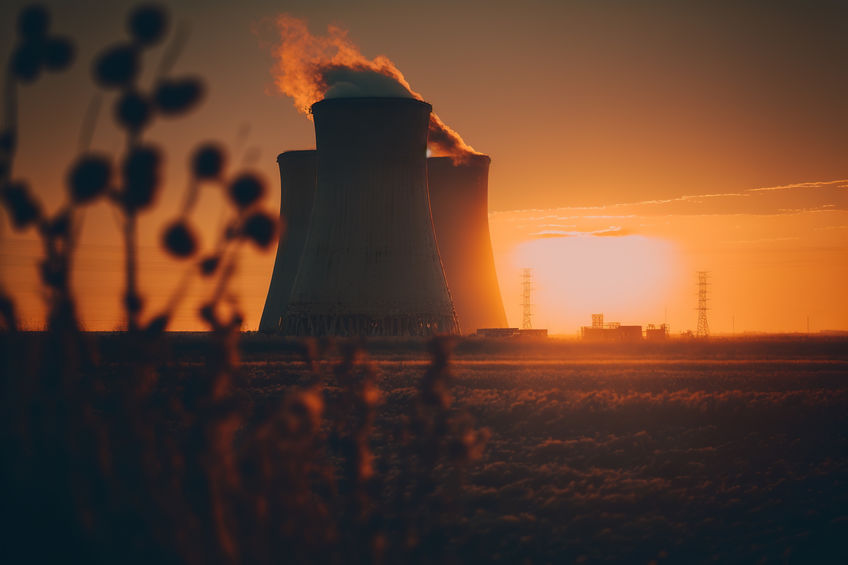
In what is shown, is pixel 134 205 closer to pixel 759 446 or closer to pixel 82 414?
pixel 82 414

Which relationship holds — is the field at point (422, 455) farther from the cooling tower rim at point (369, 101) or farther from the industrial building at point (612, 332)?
the industrial building at point (612, 332)

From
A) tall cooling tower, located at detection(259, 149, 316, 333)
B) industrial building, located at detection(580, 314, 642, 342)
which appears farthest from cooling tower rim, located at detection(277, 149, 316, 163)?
industrial building, located at detection(580, 314, 642, 342)

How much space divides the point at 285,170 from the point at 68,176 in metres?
29.8

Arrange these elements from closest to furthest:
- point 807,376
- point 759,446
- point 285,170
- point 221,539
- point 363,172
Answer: point 221,539
point 759,446
point 807,376
point 363,172
point 285,170

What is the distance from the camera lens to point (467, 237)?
96.2ft

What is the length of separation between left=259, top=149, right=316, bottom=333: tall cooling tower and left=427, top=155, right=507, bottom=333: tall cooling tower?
12.9 feet

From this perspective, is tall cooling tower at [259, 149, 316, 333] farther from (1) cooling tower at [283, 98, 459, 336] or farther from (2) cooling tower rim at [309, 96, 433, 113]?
(2) cooling tower rim at [309, 96, 433, 113]

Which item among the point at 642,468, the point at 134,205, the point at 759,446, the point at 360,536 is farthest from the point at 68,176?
the point at 759,446

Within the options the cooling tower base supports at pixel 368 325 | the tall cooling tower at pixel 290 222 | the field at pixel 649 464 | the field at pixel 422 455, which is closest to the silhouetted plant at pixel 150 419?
the field at pixel 422 455

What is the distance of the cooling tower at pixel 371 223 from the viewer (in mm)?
22750

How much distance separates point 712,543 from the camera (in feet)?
29.9

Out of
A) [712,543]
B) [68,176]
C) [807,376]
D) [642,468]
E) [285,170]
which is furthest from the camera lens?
[285,170]

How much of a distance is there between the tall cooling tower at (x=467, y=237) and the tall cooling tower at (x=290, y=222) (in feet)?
12.9

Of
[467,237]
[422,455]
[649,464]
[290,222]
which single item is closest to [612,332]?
[467,237]
